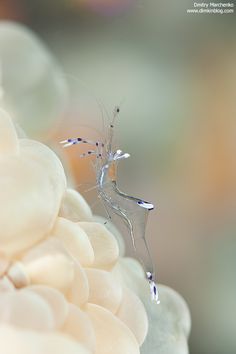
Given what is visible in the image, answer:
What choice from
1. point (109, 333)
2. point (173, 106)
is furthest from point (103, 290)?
point (173, 106)

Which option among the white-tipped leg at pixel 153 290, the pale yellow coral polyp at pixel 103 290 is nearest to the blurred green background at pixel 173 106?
the white-tipped leg at pixel 153 290

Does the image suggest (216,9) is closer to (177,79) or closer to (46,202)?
(177,79)

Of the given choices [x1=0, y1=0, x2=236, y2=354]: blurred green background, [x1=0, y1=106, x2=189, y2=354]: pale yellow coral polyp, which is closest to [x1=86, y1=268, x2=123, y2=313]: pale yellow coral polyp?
[x1=0, y1=106, x2=189, y2=354]: pale yellow coral polyp

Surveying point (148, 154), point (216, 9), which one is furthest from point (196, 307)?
point (216, 9)

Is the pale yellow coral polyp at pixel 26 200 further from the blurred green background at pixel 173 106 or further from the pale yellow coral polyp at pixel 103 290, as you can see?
the blurred green background at pixel 173 106

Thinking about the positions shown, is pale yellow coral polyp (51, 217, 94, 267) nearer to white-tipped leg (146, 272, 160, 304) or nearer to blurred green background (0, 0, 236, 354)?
white-tipped leg (146, 272, 160, 304)

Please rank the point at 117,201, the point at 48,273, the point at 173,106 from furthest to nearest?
the point at 173,106 < the point at 117,201 < the point at 48,273

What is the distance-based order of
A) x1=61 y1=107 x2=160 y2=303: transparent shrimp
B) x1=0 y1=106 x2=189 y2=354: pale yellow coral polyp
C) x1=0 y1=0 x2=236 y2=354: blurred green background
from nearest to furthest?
x1=0 y1=106 x2=189 y2=354: pale yellow coral polyp
x1=61 y1=107 x2=160 y2=303: transparent shrimp
x1=0 y1=0 x2=236 y2=354: blurred green background

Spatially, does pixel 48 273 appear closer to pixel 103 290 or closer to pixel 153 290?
pixel 103 290

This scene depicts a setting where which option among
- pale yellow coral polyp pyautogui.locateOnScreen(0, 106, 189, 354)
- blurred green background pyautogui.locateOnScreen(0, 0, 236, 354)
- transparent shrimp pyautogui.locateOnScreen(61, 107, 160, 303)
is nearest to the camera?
pale yellow coral polyp pyautogui.locateOnScreen(0, 106, 189, 354)
